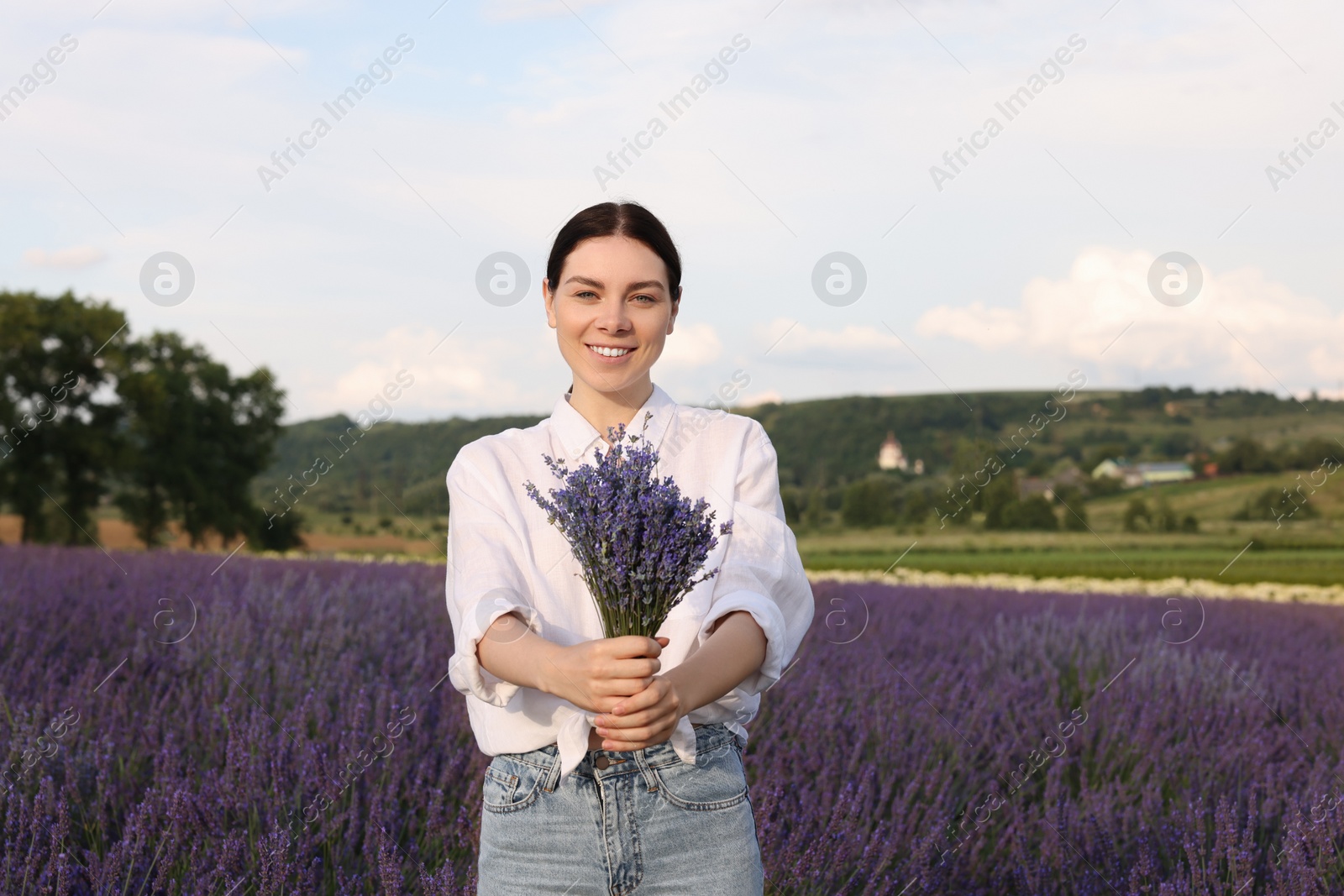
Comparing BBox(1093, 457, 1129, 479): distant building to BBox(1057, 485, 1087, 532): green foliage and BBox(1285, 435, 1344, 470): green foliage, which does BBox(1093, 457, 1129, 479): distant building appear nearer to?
BBox(1057, 485, 1087, 532): green foliage

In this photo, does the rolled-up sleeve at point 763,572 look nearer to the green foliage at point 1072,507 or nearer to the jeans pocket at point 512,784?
the jeans pocket at point 512,784

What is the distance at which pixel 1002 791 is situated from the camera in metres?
3.50

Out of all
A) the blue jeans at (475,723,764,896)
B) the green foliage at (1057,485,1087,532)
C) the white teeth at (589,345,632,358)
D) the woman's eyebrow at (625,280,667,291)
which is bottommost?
the blue jeans at (475,723,764,896)

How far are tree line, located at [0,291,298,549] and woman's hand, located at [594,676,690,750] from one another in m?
23.3

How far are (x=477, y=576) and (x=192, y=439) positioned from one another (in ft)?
97.2

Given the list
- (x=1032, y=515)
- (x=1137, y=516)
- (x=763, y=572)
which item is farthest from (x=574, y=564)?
(x=1137, y=516)

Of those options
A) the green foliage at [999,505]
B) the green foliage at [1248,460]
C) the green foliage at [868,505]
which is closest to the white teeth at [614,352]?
the green foliage at [999,505]

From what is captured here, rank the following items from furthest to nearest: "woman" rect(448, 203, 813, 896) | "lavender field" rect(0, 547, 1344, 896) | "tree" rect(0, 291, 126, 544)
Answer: "tree" rect(0, 291, 126, 544), "lavender field" rect(0, 547, 1344, 896), "woman" rect(448, 203, 813, 896)

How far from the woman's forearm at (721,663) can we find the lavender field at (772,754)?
90 centimetres

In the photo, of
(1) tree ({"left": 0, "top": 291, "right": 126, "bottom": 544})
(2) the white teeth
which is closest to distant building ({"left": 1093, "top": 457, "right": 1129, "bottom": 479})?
(1) tree ({"left": 0, "top": 291, "right": 126, "bottom": 544})

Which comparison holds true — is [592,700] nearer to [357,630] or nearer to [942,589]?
[357,630]

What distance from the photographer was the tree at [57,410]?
77.3 feet

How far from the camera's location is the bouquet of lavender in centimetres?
121

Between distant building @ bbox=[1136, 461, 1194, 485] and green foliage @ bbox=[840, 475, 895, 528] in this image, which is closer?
green foliage @ bbox=[840, 475, 895, 528]
